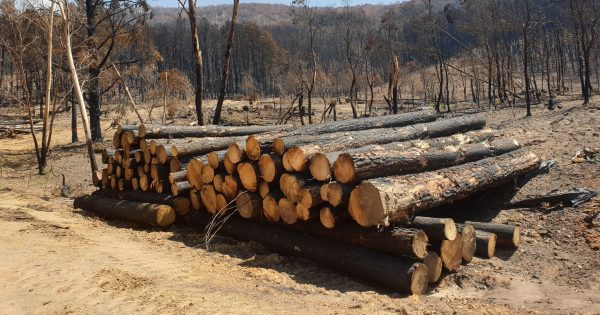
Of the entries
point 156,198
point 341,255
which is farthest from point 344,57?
point 341,255

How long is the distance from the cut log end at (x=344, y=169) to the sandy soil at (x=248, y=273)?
1.08m

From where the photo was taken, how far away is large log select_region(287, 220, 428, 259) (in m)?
5.03

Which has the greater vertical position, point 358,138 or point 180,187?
point 358,138

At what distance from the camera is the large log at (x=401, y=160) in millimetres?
5465

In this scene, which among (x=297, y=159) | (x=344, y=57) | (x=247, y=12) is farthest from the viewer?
(x=247, y=12)

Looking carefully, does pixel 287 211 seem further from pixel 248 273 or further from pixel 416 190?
pixel 416 190

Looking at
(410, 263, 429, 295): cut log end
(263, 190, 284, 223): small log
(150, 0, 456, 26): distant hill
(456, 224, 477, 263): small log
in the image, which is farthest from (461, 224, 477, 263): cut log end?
(150, 0, 456, 26): distant hill

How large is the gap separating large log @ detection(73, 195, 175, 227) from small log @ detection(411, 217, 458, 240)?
4041 millimetres

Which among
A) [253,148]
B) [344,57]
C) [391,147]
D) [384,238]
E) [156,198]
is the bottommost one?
[384,238]

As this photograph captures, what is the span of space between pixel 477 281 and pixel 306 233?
2.01m

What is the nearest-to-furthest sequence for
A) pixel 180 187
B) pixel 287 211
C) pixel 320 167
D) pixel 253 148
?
pixel 320 167
pixel 287 211
pixel 253 148
pixel 180 187

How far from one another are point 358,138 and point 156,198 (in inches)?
137

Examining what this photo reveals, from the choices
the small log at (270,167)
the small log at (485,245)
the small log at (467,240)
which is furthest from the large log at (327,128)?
the small log at (485,245)

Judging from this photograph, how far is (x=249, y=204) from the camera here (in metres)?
6.48
